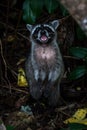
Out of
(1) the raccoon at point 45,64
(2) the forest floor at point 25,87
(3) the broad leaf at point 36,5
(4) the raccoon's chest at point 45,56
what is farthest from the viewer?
(2) the forest floor at point 25,87

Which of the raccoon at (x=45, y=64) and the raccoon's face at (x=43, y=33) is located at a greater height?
the raccoon's face at (x=43, y=33)

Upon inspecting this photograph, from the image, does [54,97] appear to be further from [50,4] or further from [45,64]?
[50,4]

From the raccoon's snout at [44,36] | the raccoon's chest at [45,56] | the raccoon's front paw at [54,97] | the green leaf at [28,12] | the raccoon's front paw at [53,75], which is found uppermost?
the green leaf at [28,12]

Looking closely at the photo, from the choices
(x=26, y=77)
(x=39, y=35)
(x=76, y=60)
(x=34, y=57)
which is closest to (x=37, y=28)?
(x=39, y=35)

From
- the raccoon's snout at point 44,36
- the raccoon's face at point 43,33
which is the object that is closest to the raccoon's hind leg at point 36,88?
the raccoon's face at point 43,33

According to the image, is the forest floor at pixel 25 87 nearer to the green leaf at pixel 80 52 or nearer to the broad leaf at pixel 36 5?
the green leaf at pixel 80 52

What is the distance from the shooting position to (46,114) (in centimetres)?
645

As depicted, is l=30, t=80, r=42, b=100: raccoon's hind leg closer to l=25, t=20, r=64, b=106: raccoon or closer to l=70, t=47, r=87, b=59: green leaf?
l=25, t=20, r=64, b=106: raccoon

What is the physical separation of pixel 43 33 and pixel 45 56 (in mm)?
547

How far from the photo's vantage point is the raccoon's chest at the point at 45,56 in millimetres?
6070

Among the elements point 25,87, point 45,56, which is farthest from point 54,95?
point 25,87

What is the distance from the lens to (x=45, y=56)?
6.16m

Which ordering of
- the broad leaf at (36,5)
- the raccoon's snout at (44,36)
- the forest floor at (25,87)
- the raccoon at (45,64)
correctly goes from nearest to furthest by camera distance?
the broad leaf at (36,5) → the raccoon's snout at (44,36) → the raccoon at (45,64) → the forest floor at (25,87)

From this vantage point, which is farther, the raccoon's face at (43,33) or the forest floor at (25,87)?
the forest floor at (25,87)
